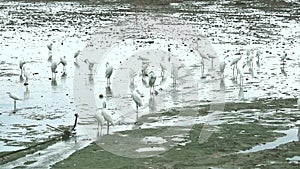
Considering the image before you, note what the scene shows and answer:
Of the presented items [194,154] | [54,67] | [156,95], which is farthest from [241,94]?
[194,154]

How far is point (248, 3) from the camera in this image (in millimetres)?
68062

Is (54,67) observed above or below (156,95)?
above

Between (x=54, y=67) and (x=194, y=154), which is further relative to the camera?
(x=54, y=67)

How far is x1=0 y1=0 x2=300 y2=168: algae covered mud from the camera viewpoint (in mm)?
14688

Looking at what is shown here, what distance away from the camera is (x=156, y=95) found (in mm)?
22469

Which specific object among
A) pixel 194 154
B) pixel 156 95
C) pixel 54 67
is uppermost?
pixel 54 67

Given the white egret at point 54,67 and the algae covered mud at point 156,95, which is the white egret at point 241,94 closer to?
the algae covered mud at point 156,95

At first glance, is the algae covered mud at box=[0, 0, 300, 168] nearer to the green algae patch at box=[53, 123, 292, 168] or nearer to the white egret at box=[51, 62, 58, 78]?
the green algae patch at box=[53, 123, 292, 168]

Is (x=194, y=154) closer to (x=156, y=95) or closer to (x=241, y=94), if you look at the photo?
(x=156, y=95)

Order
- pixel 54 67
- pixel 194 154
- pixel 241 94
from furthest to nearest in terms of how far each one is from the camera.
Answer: pixel 54 67 < pixel 241 94 < pixel 194 154

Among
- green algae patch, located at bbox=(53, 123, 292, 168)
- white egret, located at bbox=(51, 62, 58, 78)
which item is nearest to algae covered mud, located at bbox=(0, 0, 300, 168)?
green algae patch, located at bbox=(53, 123, 292, 168)

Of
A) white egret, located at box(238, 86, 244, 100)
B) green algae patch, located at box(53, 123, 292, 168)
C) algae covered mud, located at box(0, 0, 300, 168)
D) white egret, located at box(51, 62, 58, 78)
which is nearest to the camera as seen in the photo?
green algae patch, located at box(53, 123, 292, 168)

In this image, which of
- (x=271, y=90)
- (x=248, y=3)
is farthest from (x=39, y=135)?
(x=248, y=3)

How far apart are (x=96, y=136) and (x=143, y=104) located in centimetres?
473
